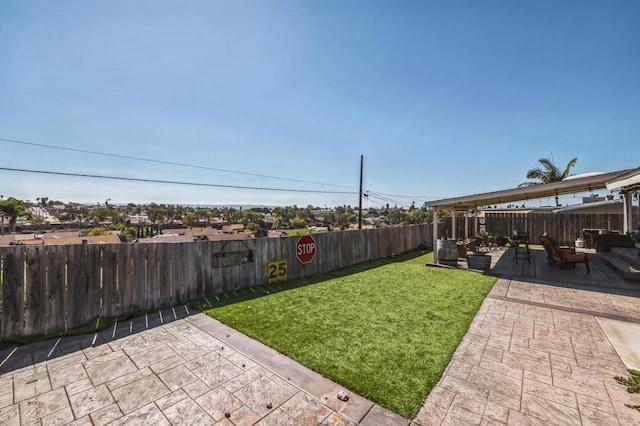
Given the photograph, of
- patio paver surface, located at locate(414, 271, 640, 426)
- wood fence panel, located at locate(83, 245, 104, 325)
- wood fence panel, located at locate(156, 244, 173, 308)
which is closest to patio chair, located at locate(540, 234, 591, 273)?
patio paver surface, located at locate(414, 271, 640, 426)

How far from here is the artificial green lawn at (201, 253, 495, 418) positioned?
298cm

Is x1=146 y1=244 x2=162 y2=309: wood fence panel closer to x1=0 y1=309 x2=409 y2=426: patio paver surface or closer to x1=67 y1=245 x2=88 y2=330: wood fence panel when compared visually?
x1=67 y1=245 x2=88 y2=330: wood fence panel

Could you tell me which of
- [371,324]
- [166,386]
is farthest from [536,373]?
[166,386]

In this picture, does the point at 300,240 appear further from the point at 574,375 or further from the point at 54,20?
the point at 54,20

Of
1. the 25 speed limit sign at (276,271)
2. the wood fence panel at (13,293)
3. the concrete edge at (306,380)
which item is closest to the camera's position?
the concrete edge at (306,380)

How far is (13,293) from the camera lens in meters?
3.87

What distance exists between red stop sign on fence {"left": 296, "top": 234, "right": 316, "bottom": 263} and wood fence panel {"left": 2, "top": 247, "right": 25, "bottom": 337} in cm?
547

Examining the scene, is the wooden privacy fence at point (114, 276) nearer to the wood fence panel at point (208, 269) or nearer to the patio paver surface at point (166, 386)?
the wood fence panel at point (208, 269)

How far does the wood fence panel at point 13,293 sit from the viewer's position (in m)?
3.83

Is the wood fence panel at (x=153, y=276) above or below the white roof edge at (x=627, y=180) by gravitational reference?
below

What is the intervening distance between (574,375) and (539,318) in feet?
6.55

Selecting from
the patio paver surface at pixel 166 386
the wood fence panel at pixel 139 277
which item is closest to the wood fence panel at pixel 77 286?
the patio paver surface at pixel 166 386

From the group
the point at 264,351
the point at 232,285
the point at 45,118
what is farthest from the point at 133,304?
the point at 45,118

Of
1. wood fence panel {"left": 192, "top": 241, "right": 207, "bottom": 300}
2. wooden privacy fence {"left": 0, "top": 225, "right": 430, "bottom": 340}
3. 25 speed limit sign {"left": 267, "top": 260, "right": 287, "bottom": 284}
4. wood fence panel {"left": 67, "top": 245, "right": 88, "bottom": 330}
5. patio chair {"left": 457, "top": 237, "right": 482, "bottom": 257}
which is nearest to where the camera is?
wooden privacy fence {"left": 0, "top": 225, "right": 430, "bottom": 340}
